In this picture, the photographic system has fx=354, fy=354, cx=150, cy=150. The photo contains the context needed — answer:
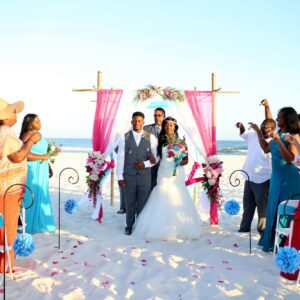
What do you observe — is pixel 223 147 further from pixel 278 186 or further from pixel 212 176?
pixel 278 186

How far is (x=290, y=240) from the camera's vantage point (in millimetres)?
4035

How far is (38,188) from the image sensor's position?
19.3ft

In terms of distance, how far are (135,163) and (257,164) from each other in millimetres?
2038

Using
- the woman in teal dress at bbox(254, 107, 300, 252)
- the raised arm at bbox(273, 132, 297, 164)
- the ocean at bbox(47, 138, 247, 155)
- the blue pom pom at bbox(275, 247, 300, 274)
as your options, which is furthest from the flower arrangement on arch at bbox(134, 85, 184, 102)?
the ocean at bbox(47, 138, 247, 155)

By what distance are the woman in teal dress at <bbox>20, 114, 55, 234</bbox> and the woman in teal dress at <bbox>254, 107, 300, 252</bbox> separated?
138 inches

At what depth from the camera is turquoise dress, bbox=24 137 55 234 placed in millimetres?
5863

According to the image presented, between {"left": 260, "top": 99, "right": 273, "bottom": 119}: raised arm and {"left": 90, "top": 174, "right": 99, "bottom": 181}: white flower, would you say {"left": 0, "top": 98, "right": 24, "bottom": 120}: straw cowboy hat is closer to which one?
{"left": 90, "top": 174, "right": 99, "bottom": 181}: white flower

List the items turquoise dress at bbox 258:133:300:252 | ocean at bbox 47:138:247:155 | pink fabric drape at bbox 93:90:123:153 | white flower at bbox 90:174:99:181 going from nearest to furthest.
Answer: turquoise dress at bbox 258:133:300:252
white flower at bbox 90:174:99:181
pink fabric drape at bbox 93:90:123:153
ocean at bbox 47:138:247:155

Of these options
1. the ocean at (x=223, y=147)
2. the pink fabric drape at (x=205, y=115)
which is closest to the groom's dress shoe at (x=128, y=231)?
the pink fabric drape at (x=205, y=115)

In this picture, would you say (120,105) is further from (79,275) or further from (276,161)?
(79,275)

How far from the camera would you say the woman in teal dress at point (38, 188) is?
5.79 metres

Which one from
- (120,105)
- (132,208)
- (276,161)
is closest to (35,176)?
Result: (132,208)

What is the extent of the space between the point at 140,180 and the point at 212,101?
2247mm

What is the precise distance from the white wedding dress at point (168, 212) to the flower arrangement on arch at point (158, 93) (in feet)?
4.99
